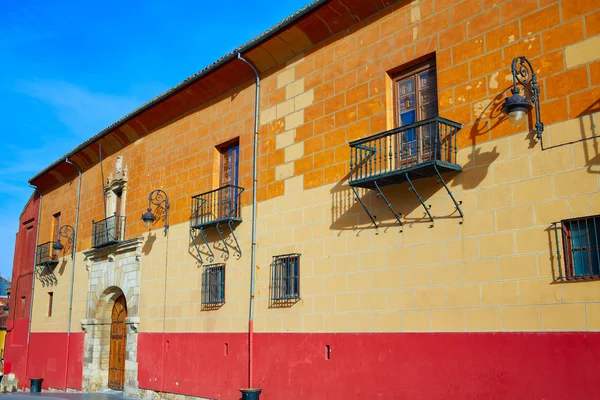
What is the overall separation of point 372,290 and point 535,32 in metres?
4.42

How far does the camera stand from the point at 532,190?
8.22 m

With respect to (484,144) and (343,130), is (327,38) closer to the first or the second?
(343,130)

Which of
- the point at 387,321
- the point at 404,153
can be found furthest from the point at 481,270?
the point at 404,153

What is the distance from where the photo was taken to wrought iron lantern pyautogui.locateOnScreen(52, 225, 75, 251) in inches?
821

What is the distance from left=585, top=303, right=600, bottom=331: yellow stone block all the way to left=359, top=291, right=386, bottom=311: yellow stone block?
3212mm

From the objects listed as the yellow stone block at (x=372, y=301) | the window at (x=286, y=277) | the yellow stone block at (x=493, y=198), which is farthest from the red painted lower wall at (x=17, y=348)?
the yellow stone block at (x=493, y=198)

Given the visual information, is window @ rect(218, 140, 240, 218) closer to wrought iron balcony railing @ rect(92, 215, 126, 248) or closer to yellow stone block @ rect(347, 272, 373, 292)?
yellow stone block @ rect(347, 272, 373, 292)

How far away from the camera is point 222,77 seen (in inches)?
563

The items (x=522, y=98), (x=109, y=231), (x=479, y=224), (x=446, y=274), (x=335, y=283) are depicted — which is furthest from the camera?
(x=109, y=231)

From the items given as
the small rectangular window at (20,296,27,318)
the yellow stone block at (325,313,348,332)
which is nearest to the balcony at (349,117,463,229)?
the yellow stone block at (325,313,348,332)

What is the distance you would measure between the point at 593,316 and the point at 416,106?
4.24 m

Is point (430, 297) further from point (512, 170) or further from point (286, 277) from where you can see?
point (286, 277)

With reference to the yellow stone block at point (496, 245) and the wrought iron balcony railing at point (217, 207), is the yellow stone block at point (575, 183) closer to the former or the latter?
the yellow stone block at point (496, 245)

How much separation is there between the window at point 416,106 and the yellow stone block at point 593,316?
3135mm
